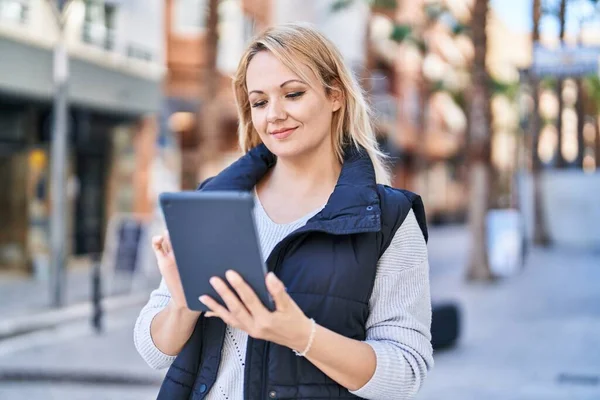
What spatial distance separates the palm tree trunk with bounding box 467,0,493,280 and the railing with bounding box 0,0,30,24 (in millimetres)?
8709

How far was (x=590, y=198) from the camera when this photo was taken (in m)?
28.3

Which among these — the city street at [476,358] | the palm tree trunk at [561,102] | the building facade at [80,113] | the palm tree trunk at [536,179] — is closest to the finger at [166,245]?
the city street at [476,358]

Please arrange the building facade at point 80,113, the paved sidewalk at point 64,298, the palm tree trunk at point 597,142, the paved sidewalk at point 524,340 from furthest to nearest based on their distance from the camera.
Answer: the palm tree trunk at point 597,142 < the building facade at point 80,113 < the paved sidewalk at point 64,298 < the paved sidewalk at point 524,340

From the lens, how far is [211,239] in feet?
5.58

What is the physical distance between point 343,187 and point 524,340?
30.7 feet

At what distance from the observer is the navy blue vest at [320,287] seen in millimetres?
1900

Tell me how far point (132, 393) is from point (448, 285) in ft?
35.5

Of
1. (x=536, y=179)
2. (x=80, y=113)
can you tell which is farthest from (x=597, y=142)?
(x=80, y=113)

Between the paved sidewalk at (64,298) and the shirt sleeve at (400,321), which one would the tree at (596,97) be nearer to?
the paved sidewalk at (64,298)

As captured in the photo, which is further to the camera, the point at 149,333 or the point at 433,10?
the point at 433,10

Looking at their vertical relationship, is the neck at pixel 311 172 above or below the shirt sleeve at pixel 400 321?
above

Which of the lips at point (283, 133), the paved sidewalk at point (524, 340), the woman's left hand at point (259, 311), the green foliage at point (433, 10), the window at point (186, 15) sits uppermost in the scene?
the green foliage at point (433, 10)

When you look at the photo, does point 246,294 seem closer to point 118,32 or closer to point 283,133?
point 283,133

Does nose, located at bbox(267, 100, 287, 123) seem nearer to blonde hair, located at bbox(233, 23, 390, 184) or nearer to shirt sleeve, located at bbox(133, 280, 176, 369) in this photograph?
blonde hair, located at bbox(233, 23, 390, 184)
